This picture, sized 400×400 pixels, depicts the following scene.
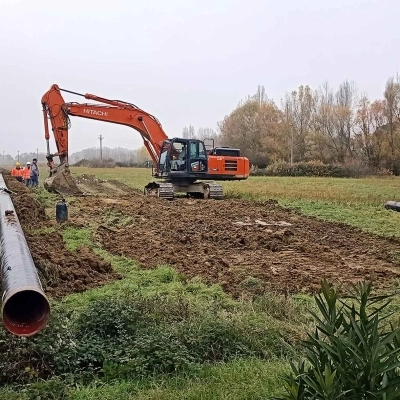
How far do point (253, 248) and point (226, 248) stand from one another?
0.56 m

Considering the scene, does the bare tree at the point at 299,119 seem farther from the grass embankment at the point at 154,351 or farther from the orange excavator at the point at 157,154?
the grass embankment at the point at 154,351

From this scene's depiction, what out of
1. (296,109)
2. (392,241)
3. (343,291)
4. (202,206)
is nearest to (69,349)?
(343,291)

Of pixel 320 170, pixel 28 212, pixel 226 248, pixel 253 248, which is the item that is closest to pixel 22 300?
pixel 226 248

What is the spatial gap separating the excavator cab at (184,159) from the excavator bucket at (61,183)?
12.3ft

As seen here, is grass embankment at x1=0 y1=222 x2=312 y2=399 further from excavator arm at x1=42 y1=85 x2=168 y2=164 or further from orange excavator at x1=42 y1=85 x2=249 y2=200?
excavator arm at x1=42 y1=85 x2=168 y2=164

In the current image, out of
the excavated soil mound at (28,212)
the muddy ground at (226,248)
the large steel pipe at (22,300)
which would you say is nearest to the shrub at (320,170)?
the muddy ground at (226,248)

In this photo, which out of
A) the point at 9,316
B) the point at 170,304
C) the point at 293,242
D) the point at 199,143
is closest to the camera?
the point at 9,316

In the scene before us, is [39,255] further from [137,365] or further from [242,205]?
[242,205]

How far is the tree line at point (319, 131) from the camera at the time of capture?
5538 cm

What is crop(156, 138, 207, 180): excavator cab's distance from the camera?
19.6 metres

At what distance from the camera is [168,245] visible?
10.1 m

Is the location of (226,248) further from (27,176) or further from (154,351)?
(27,176)

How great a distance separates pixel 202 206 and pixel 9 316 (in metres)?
13.9

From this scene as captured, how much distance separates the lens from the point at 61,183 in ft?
63.1
